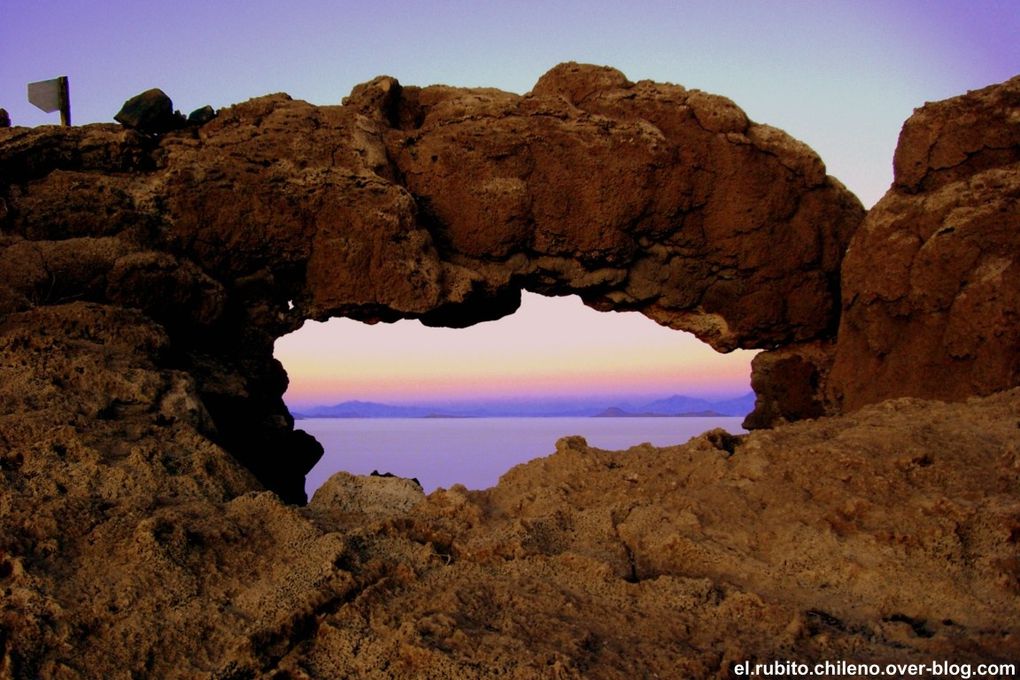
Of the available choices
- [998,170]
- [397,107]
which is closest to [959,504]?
[998,170]

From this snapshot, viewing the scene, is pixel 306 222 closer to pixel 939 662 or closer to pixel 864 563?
pixel 864 563

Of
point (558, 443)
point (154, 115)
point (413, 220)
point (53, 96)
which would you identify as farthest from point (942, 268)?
point (53, 96)

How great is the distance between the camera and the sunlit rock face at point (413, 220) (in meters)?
6.70

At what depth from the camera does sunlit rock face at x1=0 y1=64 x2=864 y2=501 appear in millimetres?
6695

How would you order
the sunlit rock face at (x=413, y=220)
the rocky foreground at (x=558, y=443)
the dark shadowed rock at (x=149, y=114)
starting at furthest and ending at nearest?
the dark shadowed rock at (x=149, y=114) → the sunlit rock face at (x=413, y=220) → the rocky foreground at (x=558, y=443)

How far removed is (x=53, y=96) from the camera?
743cm

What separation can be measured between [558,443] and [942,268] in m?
3.60

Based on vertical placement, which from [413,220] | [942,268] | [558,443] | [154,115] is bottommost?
[558,443]

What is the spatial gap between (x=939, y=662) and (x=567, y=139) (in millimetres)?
5635

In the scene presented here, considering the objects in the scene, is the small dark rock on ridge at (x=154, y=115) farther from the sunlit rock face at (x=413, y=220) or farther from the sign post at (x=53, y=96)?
the sign post at (x=53, y=96)

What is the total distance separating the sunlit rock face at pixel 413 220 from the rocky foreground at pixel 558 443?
1.0 inches

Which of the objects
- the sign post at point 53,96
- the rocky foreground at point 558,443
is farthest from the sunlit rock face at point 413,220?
the sign post at point 53,96

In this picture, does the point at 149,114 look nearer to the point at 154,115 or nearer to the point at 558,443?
the point at 154,115

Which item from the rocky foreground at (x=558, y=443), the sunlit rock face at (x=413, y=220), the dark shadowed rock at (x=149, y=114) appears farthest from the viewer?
the dark shadowed rock at (x=149, y=114)
